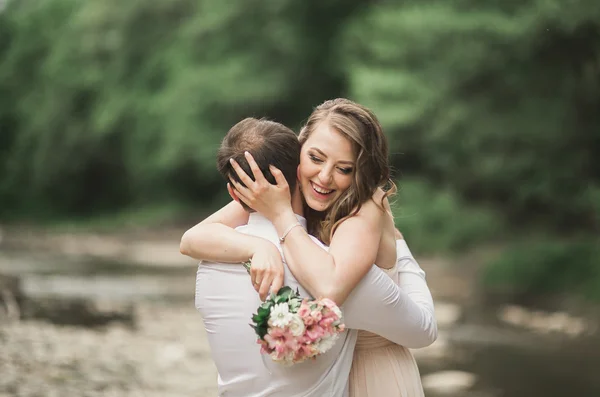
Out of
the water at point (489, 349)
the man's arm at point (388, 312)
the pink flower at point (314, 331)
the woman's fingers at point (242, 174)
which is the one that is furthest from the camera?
the water at point (489, 349)

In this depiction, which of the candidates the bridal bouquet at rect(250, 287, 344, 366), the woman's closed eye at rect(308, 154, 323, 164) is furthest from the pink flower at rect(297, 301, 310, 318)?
the woman's closed eye at rect(308, 154, 323, 164)

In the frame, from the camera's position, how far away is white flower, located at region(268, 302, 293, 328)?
7.86ft

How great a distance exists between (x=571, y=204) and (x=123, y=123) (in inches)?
834

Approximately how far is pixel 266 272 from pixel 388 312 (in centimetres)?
36

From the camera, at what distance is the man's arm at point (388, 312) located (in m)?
2.51

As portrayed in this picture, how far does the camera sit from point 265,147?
8.52 feet

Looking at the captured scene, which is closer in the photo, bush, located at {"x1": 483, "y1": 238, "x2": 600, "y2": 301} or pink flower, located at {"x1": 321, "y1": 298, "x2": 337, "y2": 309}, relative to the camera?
pink flower, located at {"x1": 321, "y1": 298, "x2": 337, "y2": 309}

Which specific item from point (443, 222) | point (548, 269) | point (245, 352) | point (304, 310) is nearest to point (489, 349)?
point (548, 269)

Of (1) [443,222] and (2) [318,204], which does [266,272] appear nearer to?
Answer: (2) [318,204]

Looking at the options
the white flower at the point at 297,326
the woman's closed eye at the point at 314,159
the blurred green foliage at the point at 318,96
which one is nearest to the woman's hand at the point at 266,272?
the white flower at the point at 297,326

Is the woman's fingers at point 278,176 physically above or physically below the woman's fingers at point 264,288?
above

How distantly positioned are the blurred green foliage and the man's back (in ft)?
3.33

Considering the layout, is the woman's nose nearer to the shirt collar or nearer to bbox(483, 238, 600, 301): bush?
the shirt collar

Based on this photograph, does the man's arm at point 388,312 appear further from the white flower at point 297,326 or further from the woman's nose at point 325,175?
the woman's nose at point 325,175
